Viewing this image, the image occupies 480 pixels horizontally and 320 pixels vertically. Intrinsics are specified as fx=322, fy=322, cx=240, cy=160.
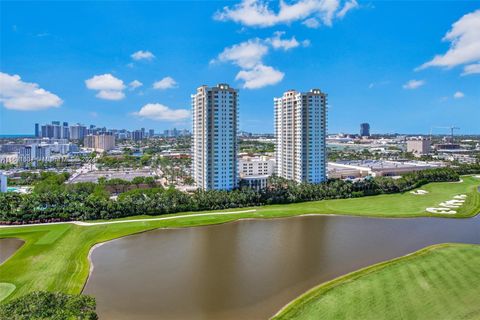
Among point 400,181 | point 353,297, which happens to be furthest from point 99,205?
point 400,181

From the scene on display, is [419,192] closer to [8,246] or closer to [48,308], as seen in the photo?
[48,308]

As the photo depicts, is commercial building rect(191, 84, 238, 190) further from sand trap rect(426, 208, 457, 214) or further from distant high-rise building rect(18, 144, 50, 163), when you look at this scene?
distant high-rise building rect(18, 144, 50, 163)

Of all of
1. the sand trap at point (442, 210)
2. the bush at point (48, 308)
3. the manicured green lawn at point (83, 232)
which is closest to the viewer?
the bush at point (48, 308)

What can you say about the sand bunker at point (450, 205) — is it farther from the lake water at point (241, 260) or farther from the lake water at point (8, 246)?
the lake water at point (8, 246)

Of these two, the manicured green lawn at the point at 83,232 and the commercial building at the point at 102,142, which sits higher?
the commercial building at the point at 102,142

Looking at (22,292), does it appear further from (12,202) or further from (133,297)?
(12,202)

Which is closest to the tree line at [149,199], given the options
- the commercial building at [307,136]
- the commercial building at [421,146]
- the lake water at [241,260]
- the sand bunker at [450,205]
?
the commercial building at [307,136]

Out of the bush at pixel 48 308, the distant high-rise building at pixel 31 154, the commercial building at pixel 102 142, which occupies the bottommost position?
the bush at pixel 48 308

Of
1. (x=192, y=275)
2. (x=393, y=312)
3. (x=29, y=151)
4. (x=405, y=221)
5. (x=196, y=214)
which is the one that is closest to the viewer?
(x=393, y=312)
